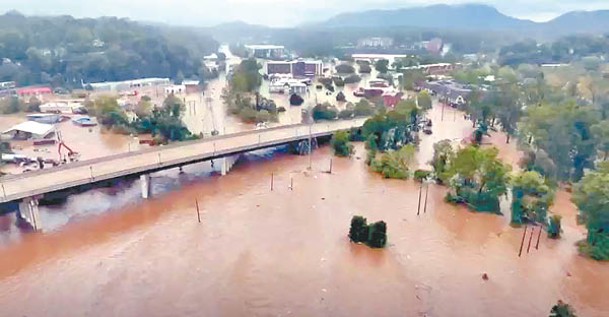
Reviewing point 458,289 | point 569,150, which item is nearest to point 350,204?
point 458,289

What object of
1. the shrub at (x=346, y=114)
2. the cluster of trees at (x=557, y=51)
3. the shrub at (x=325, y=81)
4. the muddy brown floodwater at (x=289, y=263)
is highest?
the cluster of trees at (x=557, y=51)

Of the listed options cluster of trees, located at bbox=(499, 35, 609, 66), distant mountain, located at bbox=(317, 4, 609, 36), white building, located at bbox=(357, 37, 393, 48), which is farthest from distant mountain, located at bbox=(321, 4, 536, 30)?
cluster of trees, located at bbox=(499, 35, 609, 66)

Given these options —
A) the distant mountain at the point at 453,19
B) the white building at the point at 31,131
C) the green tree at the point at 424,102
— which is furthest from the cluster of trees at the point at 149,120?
the distant mountain at the point at 453,19

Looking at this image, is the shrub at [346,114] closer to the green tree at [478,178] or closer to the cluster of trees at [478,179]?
the cluster of trees at [478,179]

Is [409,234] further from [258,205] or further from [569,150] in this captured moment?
[569,150]

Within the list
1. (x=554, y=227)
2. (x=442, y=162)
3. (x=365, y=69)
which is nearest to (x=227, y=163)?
(x=442, y=162)

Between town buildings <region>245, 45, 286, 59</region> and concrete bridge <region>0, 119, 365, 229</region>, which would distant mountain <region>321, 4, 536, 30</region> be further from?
concrete bridge <region>0, 119, 365, 229</region>

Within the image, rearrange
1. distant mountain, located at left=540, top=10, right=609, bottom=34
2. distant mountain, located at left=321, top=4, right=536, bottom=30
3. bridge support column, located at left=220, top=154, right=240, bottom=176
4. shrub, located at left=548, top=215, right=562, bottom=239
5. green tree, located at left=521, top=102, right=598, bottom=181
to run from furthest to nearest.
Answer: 1. distant mountain, located at left=321, top=4, right=536, bottom=30
2. distant mountain, located at left=540, top=10, right=609, bottom=34
3. bridge support column, located at left=220, top=154, right=240, bottom=176
4. green tree, located at left=521, top=102, right=598, bottom=181
5. shrub, located at left=548, top=215, right=562, bottom=239

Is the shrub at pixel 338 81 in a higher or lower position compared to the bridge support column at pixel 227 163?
higher
